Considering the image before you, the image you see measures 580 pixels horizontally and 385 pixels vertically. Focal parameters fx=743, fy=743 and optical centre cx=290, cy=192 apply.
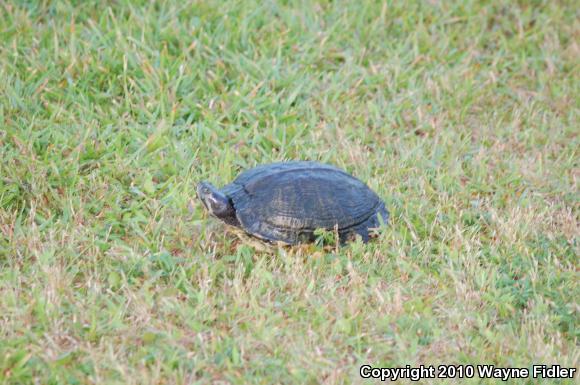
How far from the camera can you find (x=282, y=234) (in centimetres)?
419

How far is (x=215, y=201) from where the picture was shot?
4223mm

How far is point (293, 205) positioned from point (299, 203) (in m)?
0.04

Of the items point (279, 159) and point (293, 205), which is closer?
point (293, 205)

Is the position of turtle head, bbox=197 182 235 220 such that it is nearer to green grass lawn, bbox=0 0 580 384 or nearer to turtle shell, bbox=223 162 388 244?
turtle shell, bbox=223 162 388 244

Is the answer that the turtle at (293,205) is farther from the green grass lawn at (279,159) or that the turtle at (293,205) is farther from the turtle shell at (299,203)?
the green grass lawn at (279,159)

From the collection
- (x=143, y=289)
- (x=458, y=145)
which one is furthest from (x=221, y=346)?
(x=458, y=145)

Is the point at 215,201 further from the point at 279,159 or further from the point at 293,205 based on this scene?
the point at 279,159

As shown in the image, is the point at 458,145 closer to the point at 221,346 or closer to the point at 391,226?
the point at 391,226

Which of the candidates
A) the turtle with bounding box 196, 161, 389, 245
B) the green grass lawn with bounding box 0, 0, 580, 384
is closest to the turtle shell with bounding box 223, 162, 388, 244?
the turtle with bounding box 196, 161, 389, 245

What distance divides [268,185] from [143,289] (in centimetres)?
96

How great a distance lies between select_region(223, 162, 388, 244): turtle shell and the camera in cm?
421

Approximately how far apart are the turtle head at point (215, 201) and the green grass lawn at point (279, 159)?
0.18 m

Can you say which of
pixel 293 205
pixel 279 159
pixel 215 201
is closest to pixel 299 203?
pixel 293 205

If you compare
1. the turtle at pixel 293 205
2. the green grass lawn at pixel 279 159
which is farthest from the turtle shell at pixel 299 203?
the green grass lawn at pixel 279 159
